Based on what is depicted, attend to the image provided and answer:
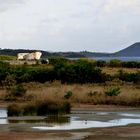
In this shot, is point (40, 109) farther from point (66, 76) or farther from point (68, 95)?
point (66, 76)

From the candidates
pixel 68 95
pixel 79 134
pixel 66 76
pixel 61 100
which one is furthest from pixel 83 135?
pixel 66 76

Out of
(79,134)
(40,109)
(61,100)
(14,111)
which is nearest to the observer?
(79,134)

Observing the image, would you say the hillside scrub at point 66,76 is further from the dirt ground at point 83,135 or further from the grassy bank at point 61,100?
the dirt ground at point 83,135

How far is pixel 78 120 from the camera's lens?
107 feet

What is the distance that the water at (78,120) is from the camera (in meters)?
29.3

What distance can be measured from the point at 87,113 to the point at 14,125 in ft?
27.5

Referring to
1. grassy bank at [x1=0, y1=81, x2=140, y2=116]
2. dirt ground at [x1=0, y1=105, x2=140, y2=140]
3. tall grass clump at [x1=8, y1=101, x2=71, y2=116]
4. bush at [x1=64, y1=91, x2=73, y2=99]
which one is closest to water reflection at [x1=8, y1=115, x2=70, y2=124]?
tall grass clump at [x1=8, y1=101, x2=71, y2=116]

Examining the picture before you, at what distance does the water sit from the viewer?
29.3 m

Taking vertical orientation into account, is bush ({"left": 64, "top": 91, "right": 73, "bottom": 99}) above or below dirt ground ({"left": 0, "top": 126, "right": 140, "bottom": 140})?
above

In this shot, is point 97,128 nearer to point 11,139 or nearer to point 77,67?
point 11,139

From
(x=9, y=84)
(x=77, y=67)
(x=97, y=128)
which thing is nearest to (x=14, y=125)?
(x=97, y=128)

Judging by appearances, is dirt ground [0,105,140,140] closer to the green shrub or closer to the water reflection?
the water reflection

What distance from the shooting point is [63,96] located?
45.0m

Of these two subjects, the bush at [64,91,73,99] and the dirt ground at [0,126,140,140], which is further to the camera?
the bush at [64,91,73,99]
